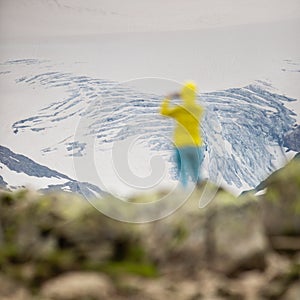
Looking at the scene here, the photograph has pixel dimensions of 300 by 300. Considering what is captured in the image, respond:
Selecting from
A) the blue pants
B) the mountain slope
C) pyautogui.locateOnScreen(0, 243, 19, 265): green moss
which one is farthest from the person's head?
pyautogui.locateOnScreen(0, 243, 19, 265): green moss

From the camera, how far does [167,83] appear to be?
73.0 inches

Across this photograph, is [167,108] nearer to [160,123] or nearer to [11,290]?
[160,123]

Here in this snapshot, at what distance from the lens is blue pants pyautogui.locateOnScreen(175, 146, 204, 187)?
58.2 inches

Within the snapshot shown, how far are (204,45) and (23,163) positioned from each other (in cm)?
77

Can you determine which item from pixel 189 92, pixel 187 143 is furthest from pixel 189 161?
pixel 189 92

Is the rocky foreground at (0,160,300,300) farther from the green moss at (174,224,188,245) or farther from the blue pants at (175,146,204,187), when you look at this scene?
the blue pants at (175,146,204,187)

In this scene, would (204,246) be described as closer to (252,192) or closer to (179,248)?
(179,248)

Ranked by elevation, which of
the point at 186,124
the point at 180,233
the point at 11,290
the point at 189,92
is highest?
the point at 189,92

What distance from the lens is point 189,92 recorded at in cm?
179

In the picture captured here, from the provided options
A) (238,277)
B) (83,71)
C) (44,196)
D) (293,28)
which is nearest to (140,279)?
(238,277)

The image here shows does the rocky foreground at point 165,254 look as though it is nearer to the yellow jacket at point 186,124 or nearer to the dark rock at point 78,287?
the dark rock at point 78,287

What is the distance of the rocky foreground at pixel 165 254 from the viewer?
1.28 meters

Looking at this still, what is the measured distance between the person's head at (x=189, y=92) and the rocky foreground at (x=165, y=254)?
1.39 ft

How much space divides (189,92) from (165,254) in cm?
66
